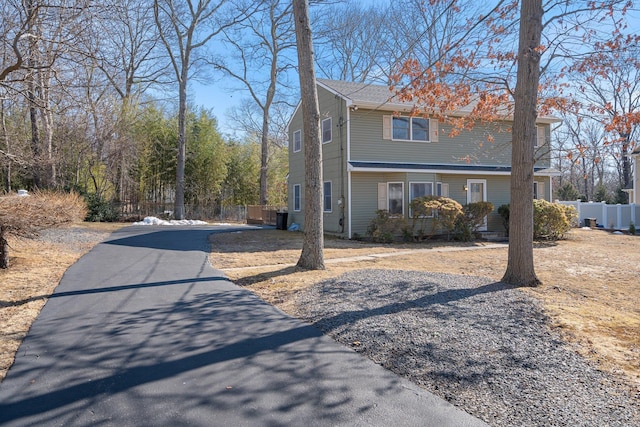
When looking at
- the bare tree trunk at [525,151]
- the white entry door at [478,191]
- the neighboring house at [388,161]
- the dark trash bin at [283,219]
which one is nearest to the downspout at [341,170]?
the neighboring house at [388,161]

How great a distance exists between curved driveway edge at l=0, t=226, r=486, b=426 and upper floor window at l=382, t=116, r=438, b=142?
448 inches

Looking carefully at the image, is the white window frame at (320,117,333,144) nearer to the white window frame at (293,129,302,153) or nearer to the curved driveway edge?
the white window frame at (293,129,302,153)

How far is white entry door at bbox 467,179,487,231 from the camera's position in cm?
1777

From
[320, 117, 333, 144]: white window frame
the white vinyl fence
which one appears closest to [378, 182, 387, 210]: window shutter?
[320, 117, 333, 144]: white window frame

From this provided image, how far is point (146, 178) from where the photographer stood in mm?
28453

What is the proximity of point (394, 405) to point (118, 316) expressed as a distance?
12.5 ft

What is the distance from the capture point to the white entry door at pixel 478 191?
58.3ft

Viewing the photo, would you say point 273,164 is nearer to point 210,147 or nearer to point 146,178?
point 210,147

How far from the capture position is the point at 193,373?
→ 3.81 meters

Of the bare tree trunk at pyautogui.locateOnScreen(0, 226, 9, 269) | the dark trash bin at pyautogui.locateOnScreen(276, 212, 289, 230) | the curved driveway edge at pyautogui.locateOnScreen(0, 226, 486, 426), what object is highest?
the dark trash bin at pyautogui.locateOnScreen(276, 212, 289, 230)

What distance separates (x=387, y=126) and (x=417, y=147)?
1478mm

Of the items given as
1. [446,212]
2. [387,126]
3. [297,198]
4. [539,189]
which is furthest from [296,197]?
[539,189]

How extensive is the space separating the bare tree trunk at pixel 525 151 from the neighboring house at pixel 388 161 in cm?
761

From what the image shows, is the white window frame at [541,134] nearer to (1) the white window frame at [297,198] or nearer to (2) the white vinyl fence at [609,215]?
(2) the white vinyl fence at [609,215]
